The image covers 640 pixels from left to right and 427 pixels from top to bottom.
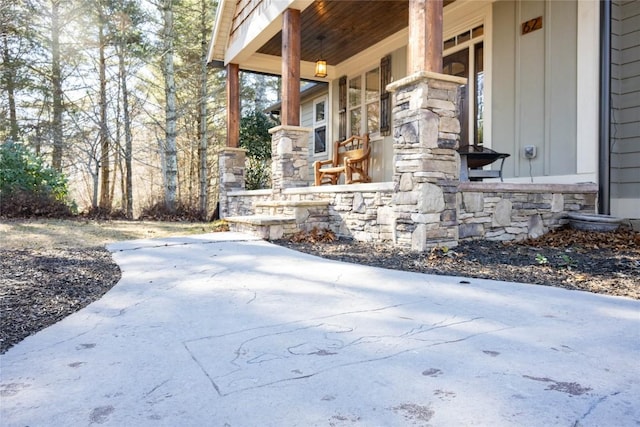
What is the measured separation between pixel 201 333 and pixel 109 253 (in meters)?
2.63

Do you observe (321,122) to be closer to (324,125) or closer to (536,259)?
(324,125)

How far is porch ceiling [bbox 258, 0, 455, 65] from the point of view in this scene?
6.19m

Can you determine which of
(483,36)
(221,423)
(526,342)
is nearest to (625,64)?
(483,36)

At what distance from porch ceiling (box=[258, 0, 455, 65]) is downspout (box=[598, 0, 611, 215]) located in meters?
2.14

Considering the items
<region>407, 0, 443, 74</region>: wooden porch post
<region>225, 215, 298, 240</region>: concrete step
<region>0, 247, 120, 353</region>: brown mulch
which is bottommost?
<region>0, 247, 120, 353</region>: brown mulch

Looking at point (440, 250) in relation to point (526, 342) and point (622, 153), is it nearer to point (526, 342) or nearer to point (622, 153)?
point (526, 342)

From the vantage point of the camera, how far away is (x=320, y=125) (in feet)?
32.6

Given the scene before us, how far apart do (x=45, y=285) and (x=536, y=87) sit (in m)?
5.43

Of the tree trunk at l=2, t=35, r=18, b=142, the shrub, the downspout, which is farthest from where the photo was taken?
the tree trunk at l=2, t=35, r=18, b=142

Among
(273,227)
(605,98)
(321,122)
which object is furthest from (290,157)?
(321,122)

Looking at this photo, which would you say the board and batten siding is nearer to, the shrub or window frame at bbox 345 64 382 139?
window frame at bbox 345 64 382 139

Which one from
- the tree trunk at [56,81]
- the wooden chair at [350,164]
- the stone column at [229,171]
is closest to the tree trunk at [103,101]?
the tree trunk at [56,81]

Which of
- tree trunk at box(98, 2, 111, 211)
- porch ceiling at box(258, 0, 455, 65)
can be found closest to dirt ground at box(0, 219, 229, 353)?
porch ceiling at box(258, 0, 455, 65)

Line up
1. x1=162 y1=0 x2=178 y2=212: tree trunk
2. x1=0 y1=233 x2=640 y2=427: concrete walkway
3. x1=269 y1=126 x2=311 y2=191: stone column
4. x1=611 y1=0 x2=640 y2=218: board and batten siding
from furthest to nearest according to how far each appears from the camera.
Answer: x1=162 y1=0 x2=178 y2=212: tree trunk < x1=269 y1=126 x2=311 y2=191: stone column < x1=611 y1=0 x2=640 y2=218: board and batten siding < x1=0 y1=233 x2=640 y2=427: concrete walkway
